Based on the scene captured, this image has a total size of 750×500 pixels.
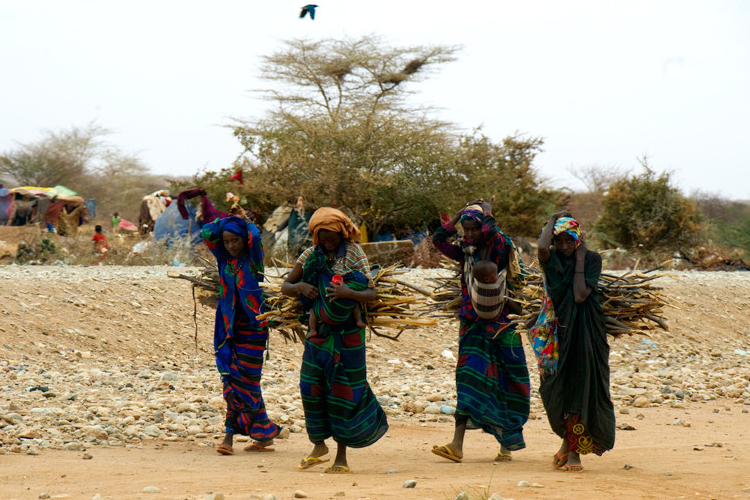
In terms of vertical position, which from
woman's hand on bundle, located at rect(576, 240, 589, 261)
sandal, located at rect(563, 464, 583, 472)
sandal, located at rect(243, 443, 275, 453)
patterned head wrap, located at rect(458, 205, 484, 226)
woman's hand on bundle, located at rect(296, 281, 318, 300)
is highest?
patterned head wrap, located at rect(458, 205, 484, 226)

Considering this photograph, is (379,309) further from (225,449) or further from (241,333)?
(225,449)

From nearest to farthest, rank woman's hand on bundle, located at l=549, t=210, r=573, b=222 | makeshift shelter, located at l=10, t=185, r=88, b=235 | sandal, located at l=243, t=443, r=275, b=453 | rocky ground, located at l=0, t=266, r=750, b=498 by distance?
woman's hand on bundle, located at l=549, t=210, r=573, b=222 → sandal, located at l=243, t=443, r=275, b=453 → rocky ground, located at l=0, t=266, r=750, b=498 → makeshift shelter, located at l=10, t=185, r=88, b=235

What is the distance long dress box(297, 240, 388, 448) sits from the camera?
5.17 metres

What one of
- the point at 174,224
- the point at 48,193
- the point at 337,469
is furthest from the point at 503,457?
the point at 48,193

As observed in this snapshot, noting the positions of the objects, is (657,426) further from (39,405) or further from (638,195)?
(638,195)

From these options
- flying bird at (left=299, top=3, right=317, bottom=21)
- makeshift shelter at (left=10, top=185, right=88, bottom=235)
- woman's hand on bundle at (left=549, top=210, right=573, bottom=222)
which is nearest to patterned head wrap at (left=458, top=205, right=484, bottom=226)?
woman's hand on bundle at (left=549, top=210, right=573, bottom=222)

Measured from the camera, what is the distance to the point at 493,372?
18.6 feet

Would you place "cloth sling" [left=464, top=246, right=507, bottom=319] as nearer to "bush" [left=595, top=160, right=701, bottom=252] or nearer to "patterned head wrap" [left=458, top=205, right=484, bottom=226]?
"patterned head wrap" [left=458, top=205, right=484, bottom=226]

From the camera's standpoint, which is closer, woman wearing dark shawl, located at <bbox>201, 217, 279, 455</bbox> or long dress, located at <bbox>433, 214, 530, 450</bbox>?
long dress, located at <bbox>433, 214, 530, 450</bbox>

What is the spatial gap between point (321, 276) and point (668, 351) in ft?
28.8

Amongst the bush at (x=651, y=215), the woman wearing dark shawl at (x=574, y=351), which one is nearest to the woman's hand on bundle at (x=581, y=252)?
the woman wearing dark shawl at (x=574, y=351)

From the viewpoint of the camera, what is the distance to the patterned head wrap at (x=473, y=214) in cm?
563

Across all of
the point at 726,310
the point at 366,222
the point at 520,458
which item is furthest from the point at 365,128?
the point at 520,458

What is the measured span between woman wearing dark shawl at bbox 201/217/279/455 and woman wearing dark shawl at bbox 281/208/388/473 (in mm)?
660
